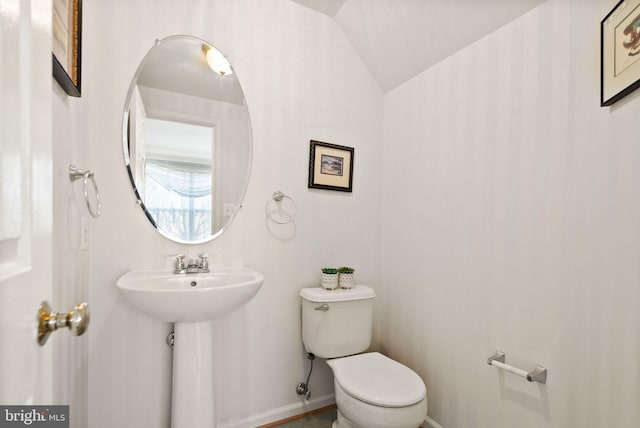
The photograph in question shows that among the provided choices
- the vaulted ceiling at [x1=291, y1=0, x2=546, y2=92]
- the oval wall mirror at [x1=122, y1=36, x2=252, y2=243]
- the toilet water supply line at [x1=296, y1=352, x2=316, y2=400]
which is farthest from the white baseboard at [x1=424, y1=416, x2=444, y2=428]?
the vaulted ceiling at [x1=291, y1=0, x2=546, y2=92]

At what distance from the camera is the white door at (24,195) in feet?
1.25

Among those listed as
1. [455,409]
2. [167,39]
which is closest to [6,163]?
[167,39]

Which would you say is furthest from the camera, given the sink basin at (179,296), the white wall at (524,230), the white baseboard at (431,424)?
the white baseboard at (431,424)

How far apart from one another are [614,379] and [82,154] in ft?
6.89

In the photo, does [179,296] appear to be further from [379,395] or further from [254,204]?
[379,395]

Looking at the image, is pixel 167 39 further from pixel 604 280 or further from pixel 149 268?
pixel 604 280

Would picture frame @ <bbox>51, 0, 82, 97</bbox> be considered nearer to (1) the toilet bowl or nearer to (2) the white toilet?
(2) the white toilet

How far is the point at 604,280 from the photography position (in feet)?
3.51

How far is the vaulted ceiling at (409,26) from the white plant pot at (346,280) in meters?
1.24

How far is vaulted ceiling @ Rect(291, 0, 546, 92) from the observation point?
57.5 inches

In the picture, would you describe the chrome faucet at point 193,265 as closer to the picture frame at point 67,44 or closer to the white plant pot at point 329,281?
the white plant pot at point 329,281

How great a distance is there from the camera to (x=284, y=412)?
177 centimetres

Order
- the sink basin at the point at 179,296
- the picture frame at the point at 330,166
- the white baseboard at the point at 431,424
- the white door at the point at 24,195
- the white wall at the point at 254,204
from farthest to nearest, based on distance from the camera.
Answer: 1. the picture frame at the point at 330,166
2. the white baseboard at the point at 431,424
3. the white wall at the point at 254,204
4. the sink basin at the point at 179,296
5. the white door at the point at 24,195

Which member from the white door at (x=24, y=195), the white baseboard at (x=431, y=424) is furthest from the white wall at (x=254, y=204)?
the white door at (x=24, y=195)
